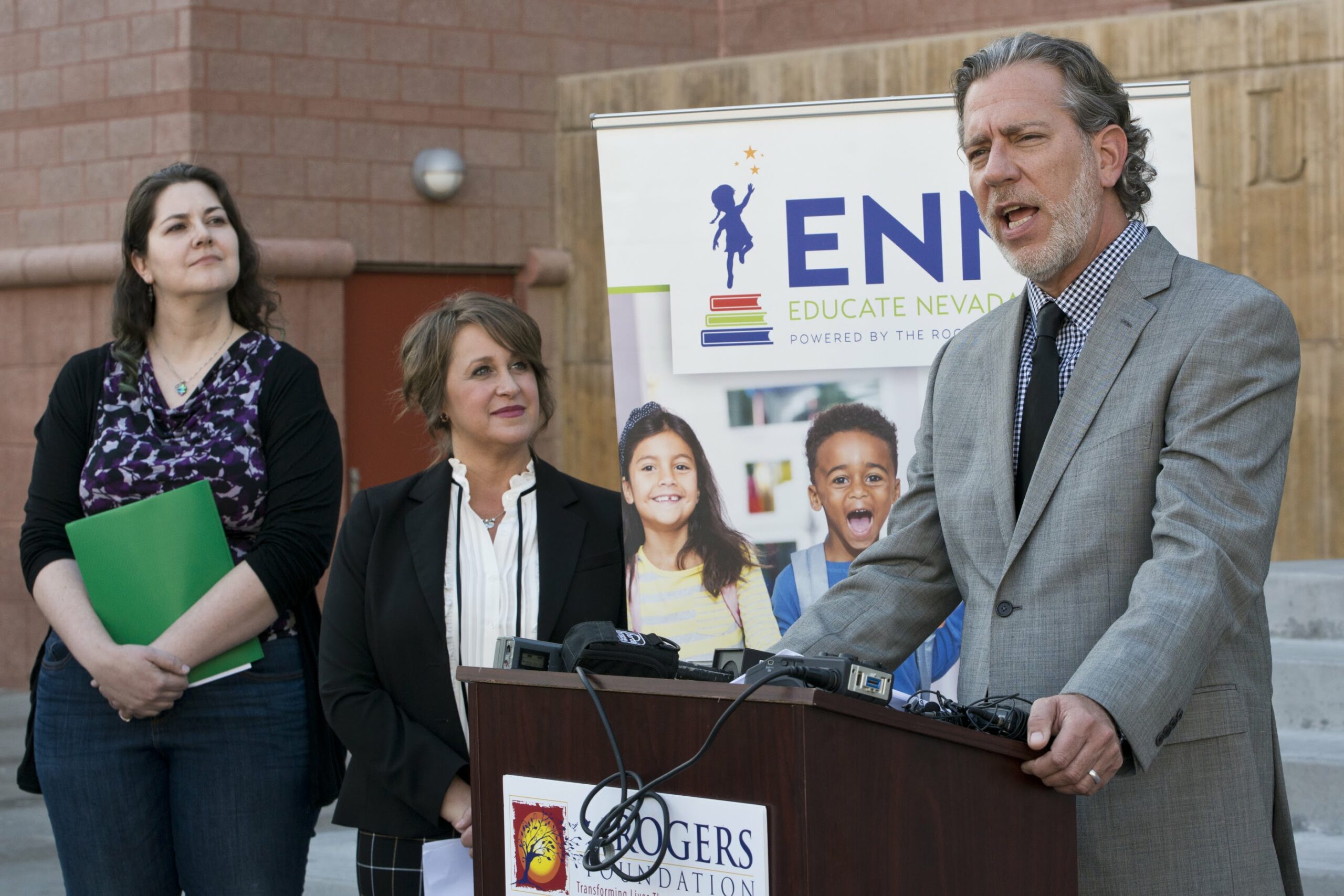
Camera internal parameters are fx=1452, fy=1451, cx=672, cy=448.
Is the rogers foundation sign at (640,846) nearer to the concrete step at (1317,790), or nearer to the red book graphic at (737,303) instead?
the red book graphic at (737,303)

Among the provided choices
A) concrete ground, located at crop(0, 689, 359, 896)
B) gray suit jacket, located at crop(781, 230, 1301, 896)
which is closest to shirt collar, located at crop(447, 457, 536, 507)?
gray suit jacket, located at crop(781, 230, 1301, 896)

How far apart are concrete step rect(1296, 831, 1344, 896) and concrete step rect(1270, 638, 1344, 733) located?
0.51 meters

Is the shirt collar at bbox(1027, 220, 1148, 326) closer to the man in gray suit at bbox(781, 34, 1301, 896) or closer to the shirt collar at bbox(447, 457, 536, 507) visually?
the man in gray suit at bbox(781, 34, 1301, 896)

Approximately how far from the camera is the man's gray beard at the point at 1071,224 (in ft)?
6.21

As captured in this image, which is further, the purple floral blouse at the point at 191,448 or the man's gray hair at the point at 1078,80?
the purple floral blouse at the point at 191,448

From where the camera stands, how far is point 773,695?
1.36 m

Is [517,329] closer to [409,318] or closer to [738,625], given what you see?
[738,625]

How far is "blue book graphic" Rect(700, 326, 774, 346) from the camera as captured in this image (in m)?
3.19

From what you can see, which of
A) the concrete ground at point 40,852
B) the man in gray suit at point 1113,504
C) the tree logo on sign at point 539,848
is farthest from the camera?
the concrete ground at point 40,852

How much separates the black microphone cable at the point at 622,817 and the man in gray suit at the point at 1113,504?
40 cm

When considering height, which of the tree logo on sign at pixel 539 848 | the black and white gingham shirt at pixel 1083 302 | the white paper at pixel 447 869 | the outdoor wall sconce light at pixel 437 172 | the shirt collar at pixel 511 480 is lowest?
the white paper at pixel 447 869

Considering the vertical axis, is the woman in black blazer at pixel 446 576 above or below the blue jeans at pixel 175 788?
above

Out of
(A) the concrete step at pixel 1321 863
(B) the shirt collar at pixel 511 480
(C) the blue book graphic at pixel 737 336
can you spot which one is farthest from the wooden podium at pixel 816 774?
(A) the concrete step at pixel 1321 863

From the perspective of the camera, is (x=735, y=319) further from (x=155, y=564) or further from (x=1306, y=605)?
(x=1306, y=605)
